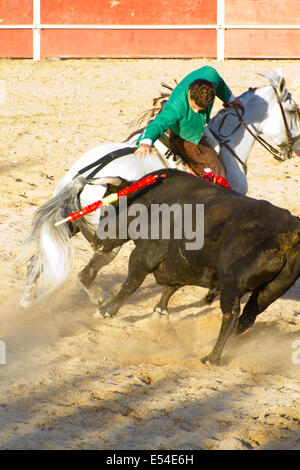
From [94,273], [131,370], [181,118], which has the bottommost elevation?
[131,370]

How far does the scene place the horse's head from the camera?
5.69m

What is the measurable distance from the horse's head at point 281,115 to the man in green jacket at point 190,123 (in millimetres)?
505

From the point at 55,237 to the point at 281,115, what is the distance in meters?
2.27

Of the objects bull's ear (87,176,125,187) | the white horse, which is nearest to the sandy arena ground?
the white horse

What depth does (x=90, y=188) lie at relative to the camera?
4812 mm

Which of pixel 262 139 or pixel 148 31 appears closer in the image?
pixel 262 139

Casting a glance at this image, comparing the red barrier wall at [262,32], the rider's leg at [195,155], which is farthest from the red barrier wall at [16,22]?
the rider's leg at [195,155]

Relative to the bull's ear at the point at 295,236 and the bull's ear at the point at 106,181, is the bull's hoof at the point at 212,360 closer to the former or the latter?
the bull's ear at the point at 295,236

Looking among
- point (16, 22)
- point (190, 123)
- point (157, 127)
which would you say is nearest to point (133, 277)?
point (157, 127)

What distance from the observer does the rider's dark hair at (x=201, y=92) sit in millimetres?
4824

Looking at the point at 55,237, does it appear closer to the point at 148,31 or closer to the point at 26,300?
the point at 26,300

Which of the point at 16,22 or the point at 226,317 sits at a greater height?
the point at 16,22

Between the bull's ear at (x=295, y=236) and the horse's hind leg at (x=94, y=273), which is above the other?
the bull's ear at (x=295, y=236)

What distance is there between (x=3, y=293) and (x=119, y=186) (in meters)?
1.37
